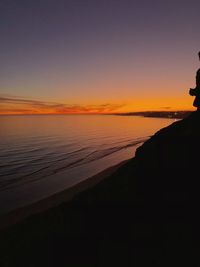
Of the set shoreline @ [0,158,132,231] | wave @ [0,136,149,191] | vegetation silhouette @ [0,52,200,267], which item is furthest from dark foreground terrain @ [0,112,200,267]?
wave @ [0,136,149,191]

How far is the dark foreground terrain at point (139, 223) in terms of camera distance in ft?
34.6

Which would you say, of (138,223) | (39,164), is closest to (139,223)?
(138,223)

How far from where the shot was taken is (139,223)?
1187 cm

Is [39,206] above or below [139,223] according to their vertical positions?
below

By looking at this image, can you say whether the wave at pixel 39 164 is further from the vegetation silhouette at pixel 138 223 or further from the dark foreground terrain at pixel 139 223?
the vegetation silhouette at pixel 138 223

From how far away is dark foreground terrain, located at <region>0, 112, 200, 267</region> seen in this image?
10.5 metres

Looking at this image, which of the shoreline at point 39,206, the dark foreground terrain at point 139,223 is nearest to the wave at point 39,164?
the shoreline at point 39,206

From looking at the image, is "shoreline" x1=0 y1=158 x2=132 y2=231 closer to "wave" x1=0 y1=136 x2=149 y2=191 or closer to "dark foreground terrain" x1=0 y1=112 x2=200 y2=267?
"dark foreground terrain" x1=0 y1=112 x2=200 y2=267

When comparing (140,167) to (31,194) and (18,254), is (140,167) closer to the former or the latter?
(18,254)

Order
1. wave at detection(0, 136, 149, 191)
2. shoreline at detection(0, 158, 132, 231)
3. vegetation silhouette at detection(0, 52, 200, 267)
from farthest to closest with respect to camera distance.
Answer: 1. wave at detection(0, 136, 149, 191)
2. shoreline at detection(0, 158, 132, 231)
3. vegetation silhouette at detection(0, 52, 200, 267)

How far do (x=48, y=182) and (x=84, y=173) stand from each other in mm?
6038

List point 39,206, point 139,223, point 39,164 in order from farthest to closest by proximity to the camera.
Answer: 1. point 39,164
2. point 39,206
3. point 139,223

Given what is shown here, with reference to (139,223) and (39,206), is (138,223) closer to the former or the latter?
(139,223)

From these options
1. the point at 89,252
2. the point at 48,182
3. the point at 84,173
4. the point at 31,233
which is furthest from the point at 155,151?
the point at 84,173
